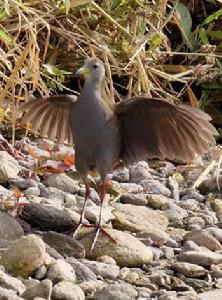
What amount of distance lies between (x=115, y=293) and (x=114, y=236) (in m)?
0.67

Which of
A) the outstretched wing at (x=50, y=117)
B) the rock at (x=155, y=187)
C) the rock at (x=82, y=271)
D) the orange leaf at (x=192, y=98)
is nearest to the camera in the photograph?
the rock at (x=82, y=271)

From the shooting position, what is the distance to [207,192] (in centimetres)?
520

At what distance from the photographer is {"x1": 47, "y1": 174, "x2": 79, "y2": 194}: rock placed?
4.69 metres

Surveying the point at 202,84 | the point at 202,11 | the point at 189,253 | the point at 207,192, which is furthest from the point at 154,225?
the point at 202,11

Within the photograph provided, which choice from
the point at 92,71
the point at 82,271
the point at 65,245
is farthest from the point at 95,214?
the point at 82,271

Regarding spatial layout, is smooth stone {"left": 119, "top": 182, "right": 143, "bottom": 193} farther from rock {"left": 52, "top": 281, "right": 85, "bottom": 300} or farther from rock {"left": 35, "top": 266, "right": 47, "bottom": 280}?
rock {"left": 52, "top": 281, "right": 85, "bottom": 300}

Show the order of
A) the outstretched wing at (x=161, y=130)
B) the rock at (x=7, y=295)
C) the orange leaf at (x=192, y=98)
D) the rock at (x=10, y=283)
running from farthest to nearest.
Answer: the orange leaf at (x=192, y=98), the outstretched wing at (x=161, y=130), the rock at (x=10, y=283), the rock at (x=7, y=295)

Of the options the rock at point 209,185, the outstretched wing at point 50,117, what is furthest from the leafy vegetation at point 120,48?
the rock at point 209,185

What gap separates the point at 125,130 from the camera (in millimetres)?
4375

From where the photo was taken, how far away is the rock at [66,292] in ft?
11.0

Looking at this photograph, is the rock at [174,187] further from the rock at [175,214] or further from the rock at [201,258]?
the rock at [201,258]

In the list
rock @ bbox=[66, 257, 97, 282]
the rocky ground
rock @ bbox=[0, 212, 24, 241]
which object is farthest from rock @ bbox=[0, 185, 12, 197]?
rock @ bbox=[66, 257, 97, 282]

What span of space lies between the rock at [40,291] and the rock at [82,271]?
32cm

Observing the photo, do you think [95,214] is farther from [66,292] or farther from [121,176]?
[66,292]
